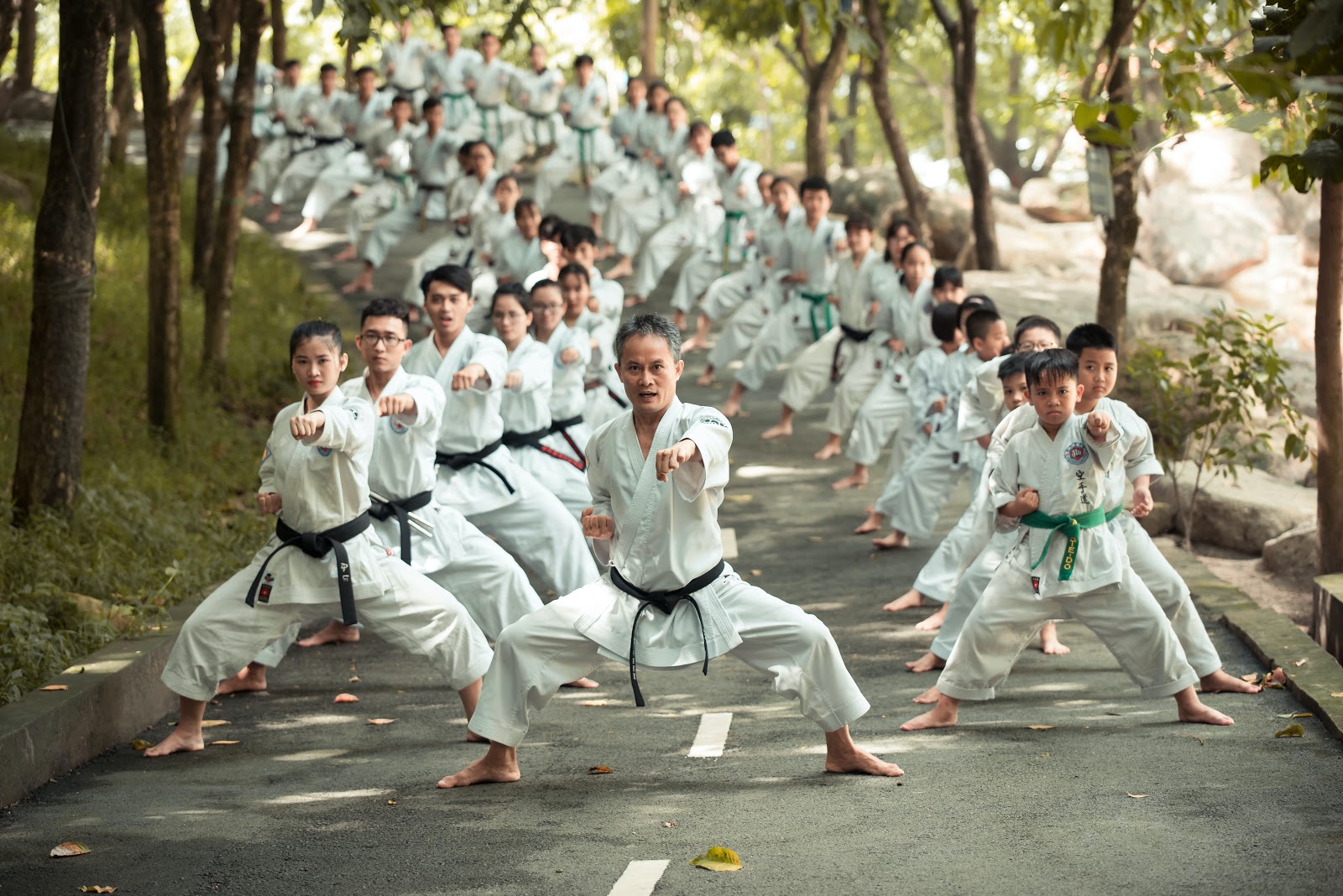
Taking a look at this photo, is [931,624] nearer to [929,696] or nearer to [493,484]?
[929,696]

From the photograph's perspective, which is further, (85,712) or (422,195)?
(422,195)

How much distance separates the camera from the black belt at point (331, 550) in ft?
17.5

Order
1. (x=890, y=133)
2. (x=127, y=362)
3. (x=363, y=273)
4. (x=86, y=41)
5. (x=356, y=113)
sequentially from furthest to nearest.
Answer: (x=356, y=113), (x=363, y=273), (x=890, y=133), (x=127, y=362), (x=86, y=41)

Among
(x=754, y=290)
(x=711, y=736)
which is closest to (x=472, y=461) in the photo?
(x=711, y=736)

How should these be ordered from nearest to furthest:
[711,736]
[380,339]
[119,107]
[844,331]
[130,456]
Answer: [711,736] < [380,339] < [130,456] < [844,331] < [119,107]

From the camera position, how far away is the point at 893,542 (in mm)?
8953

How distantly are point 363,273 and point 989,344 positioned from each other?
9.22 metres

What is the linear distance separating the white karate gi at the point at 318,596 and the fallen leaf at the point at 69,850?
1.05 metres

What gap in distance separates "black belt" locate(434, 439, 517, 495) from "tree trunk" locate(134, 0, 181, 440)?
328 cm

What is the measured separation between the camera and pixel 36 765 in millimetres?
5051

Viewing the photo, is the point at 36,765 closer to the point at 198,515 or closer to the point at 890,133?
the point at 198,515

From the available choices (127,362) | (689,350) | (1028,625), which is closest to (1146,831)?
(1028,625)

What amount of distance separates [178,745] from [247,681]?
0.94 m

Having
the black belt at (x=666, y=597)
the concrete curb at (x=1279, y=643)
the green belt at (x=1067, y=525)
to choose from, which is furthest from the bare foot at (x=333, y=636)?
the concrete curb at (x=1279, y=643)
